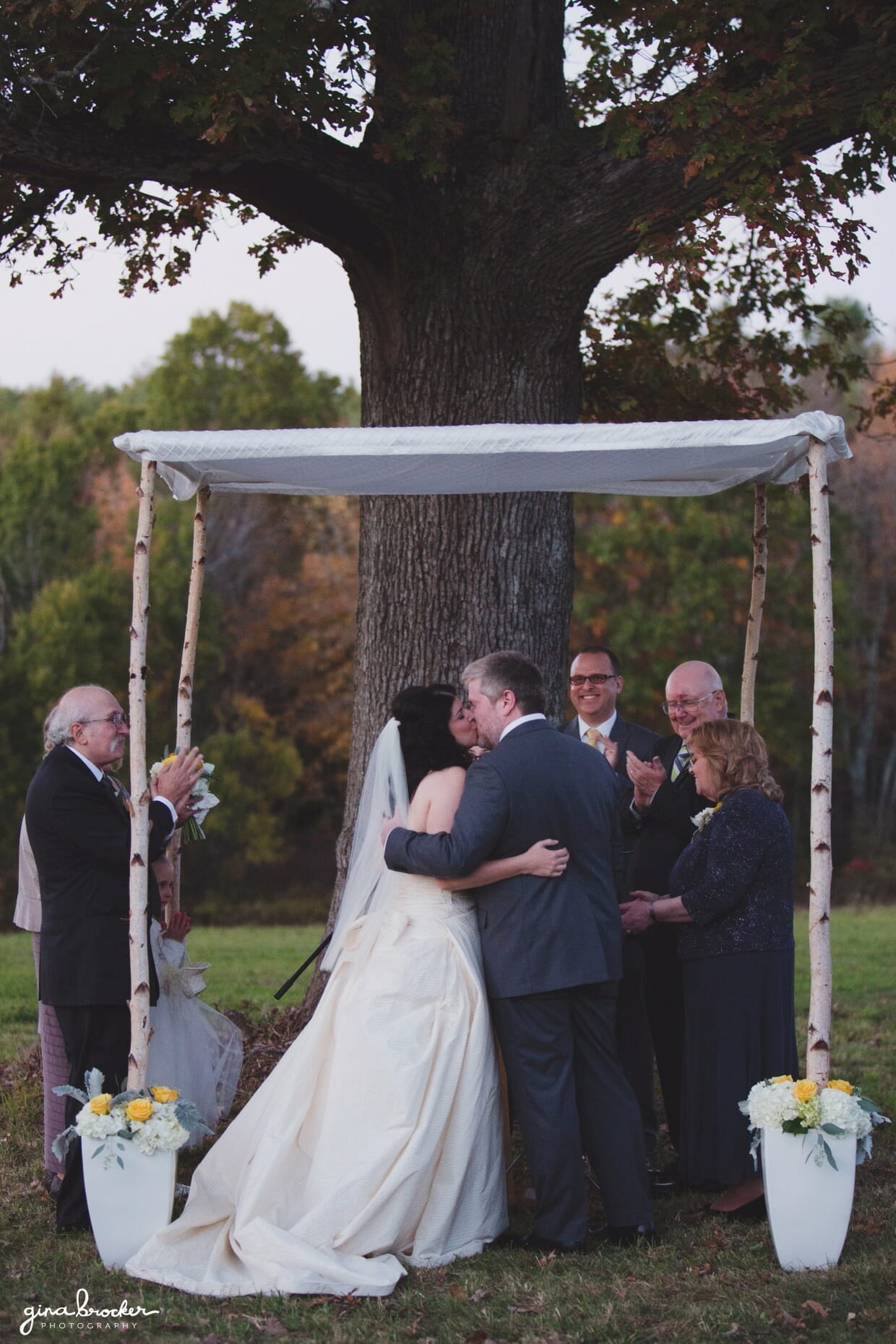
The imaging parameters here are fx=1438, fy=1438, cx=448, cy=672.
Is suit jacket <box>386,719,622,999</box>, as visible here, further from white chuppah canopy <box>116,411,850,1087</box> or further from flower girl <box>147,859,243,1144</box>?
flower girl <box>147,859,243,1144</box>

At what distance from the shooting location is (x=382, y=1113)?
4906 mm

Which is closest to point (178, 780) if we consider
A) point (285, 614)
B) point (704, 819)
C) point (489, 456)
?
point (489, 456)

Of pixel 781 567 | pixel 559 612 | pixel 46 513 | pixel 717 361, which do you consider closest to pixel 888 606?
pixel 781 567

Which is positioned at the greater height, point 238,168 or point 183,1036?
point 238,168

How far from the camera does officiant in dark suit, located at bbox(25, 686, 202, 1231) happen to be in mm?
5293

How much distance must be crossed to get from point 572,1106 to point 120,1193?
61.6 inches

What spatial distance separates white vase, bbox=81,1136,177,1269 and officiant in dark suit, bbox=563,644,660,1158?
6.94ft

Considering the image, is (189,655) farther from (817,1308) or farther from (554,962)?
(817,1308)

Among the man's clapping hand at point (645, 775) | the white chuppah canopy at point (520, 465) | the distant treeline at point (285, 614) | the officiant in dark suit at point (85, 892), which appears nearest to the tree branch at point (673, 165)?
the white chuppah canopy at point (520, 465)

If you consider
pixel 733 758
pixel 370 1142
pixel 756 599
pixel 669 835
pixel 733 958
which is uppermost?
pixel 756 599

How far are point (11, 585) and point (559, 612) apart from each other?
26791mm

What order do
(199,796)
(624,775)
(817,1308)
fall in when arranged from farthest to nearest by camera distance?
(624,775) → (199,796) → (817,1308)

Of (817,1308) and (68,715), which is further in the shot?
(68,715)

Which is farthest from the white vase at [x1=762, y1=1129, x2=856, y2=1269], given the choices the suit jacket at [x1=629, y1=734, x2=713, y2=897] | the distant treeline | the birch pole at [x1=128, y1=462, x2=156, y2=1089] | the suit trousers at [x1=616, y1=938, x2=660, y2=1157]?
the distant treeline
